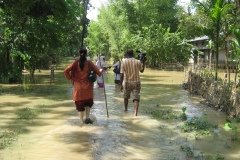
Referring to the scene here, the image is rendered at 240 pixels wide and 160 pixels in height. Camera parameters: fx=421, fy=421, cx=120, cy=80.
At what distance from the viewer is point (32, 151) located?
8477 mm

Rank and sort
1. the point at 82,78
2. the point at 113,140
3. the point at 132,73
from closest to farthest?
the point at 113,140
the point at 82,78
the point at 132,73

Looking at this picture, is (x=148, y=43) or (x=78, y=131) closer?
(x=78, y=131)

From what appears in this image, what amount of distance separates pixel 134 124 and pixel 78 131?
188 cm

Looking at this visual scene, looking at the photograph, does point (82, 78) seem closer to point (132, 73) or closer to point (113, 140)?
point (113, 140)

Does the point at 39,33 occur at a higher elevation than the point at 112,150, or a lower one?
higher

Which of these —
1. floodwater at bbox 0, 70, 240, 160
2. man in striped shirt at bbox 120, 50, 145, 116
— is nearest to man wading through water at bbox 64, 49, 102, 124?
floodwater at bbox 0, 70, 240, 160

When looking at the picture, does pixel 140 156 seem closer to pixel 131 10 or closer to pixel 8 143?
pixel 8 143

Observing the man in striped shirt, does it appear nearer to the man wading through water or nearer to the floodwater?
the floodwater

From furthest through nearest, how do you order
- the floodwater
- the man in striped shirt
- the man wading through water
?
1. the man in striped shirt
2. the man wading through water
3. the floodwater

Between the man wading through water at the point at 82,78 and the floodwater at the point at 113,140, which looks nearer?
the floodwater at the point at 113,140

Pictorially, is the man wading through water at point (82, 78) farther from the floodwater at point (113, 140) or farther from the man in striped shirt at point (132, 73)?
the man in striped shirt at point (132, 73)

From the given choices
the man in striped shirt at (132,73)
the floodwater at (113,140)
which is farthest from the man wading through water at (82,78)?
the man in striped shirt at (132,73)

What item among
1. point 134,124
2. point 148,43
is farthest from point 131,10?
point 134,124

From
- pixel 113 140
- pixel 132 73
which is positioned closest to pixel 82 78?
pixel 113 140
